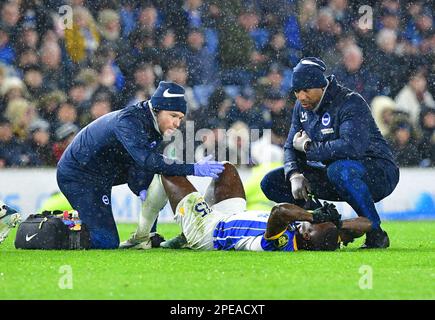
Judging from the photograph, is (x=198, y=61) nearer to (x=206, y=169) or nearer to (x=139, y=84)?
(x=139, y=84)

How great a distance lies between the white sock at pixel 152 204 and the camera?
30.5 ft

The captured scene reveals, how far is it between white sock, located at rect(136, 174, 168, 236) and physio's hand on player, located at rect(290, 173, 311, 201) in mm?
1095

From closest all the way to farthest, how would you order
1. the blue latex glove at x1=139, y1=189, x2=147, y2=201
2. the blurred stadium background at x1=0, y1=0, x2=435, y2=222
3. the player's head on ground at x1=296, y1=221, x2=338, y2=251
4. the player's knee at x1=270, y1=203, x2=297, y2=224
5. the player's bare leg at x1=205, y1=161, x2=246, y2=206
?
the player's knee at x1=270, y1=203, x2=297, y2=224 → the player's head on ground at x1=296, y1=221, x2=338, y2=251 → the player's bare leg at x1=205, y1=161, x2=246, y2=206 → the blue latex glove at x1=139, y1=189, x2=147, y2=201 → the blurred stadium background at x1=0, y1=0, x2=435, y2=222

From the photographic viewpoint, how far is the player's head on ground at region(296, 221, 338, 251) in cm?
866

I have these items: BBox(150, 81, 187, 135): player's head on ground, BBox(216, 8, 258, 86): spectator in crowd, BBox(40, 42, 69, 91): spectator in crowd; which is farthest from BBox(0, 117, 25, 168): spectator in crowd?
BBox(150, 81, 187, 135): player's head on ground

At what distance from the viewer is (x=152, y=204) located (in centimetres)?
937

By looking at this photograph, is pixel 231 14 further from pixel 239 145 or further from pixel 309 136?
pixel 309 136

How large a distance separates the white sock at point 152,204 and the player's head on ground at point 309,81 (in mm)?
1398

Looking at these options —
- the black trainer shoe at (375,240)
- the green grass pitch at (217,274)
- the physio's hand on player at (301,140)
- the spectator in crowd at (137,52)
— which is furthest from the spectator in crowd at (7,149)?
A: the black trainer shoe at (375,240)

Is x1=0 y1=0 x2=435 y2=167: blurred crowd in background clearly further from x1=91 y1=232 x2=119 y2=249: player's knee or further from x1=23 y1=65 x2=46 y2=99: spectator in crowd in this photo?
x1=91 y1=232 x2=119 y2=249: player's knee

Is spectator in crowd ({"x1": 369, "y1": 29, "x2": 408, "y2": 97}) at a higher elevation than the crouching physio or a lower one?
higher

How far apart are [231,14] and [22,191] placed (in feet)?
11.7

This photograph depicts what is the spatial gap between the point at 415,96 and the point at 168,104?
6305 millimetres

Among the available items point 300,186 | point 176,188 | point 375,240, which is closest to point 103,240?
point 176,188
